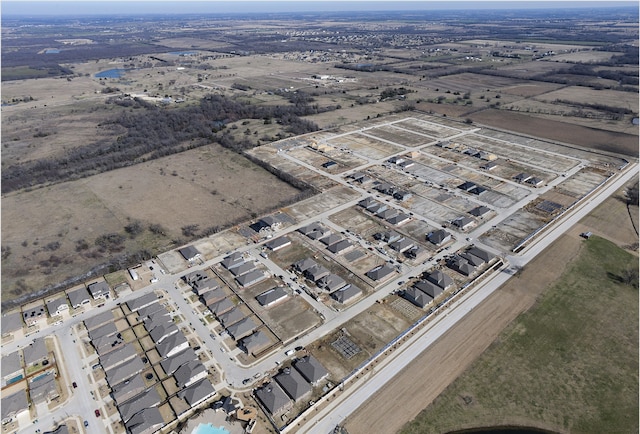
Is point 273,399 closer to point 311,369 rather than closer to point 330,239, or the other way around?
point 311,369

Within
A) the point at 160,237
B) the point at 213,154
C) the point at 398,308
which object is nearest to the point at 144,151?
the point at 213,154

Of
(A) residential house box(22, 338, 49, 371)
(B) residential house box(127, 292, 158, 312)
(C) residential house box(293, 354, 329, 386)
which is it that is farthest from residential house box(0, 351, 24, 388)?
(C) residential house box(293, 354, 329, 386)

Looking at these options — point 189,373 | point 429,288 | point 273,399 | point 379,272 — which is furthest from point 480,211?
point 189,373

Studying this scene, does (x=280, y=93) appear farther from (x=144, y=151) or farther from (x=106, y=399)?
(x=106, y=399)

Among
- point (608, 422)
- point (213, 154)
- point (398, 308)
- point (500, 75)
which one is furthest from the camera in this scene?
point (500, 75)

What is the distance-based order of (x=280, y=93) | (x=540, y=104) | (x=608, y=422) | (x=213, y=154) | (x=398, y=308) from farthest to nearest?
(x=280, y=93) < (x=540, y=104) < (x=213, y=154) < (x=398, y=308) < (x=608, y=422)

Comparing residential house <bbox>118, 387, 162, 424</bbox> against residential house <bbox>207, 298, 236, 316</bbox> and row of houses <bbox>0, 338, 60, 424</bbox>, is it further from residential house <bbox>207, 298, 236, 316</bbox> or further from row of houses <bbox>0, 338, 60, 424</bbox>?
residential house <bbox>207, 298, 236, 316</bbox>

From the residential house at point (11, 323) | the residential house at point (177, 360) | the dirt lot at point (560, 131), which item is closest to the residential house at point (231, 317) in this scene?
the residential house at point (177, 360)

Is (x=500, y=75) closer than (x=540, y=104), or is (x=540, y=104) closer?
(x=540, y=104)
